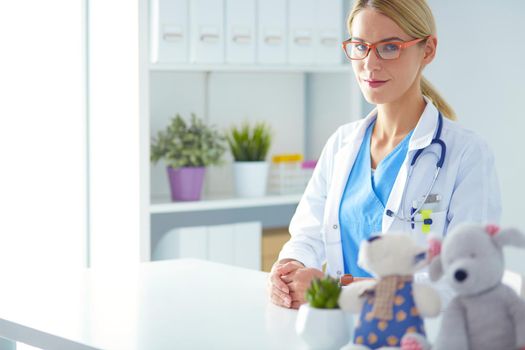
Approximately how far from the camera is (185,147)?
11.8ft

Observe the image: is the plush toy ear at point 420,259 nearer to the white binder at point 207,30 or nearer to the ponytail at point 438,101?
the ponytail at point 438,101

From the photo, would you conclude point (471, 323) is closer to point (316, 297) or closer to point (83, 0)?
point (316, 297)

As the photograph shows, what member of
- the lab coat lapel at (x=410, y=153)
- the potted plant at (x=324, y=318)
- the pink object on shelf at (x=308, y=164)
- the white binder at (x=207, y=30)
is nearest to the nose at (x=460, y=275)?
the potted plant at (x=324, y=318)

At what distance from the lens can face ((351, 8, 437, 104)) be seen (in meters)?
2.07

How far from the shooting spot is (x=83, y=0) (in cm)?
369

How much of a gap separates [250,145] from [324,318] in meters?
2.38

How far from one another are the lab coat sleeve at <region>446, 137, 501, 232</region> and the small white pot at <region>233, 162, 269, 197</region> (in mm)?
1711

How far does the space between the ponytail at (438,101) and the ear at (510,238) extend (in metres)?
1.05

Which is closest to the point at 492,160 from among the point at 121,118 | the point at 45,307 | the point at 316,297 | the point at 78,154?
the point at 316,297

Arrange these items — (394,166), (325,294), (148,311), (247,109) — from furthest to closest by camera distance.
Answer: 1. (247,109)
2. (394,166)
3. (148,311)
4. (325,294)

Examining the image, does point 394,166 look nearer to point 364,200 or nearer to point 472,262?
point 364,200

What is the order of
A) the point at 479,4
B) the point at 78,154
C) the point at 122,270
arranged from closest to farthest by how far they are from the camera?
the point at 122,270 → the point at 78,154 → the point at 479,4

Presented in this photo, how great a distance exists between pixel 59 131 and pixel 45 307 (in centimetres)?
202

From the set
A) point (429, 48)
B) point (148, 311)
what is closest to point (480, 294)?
point (148, 311)
